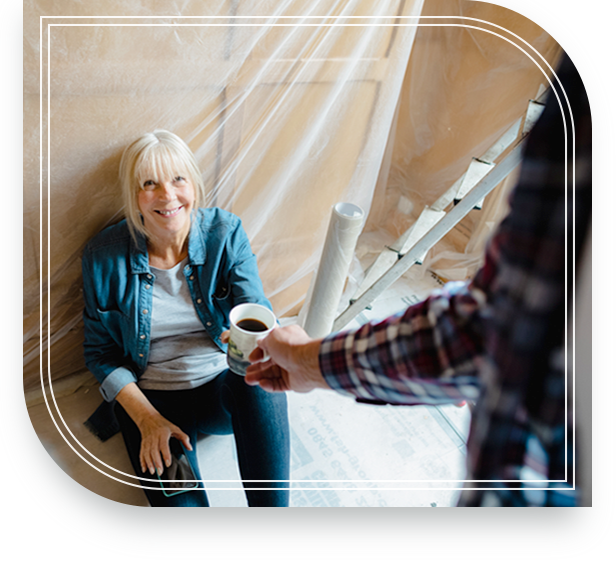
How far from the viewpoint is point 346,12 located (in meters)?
0.92

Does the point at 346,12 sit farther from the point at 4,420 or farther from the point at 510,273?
the point at 4,420

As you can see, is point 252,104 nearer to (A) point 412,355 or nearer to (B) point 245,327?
(B) point 245,327

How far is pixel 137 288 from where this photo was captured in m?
0.92

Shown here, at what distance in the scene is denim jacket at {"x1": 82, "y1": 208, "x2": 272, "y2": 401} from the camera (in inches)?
35.5

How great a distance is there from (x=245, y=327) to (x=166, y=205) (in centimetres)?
27

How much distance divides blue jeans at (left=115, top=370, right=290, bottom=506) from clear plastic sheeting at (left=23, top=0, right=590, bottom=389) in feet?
0.79

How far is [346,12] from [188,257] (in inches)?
21.7

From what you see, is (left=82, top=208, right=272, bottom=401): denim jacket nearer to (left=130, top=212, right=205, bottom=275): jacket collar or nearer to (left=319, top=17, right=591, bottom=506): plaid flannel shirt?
(left=130, top=212, right=205, bottom=275): jacket collar

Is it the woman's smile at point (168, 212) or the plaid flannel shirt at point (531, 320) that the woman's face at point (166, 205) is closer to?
the woman's smile at point (168, 212)

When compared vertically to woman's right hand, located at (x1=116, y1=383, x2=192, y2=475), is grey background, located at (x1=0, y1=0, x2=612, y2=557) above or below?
above

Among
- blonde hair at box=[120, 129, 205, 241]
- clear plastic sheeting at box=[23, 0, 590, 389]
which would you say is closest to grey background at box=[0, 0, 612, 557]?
clear plastic sheeting at box=[23, 0, 590, 389]

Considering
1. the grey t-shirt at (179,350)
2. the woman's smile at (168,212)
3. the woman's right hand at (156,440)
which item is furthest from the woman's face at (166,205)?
the woman's right hand at (156,440)

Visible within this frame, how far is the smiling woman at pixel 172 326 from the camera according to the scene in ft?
2.83

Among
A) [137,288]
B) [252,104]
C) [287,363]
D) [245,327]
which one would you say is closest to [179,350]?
[137,288]
